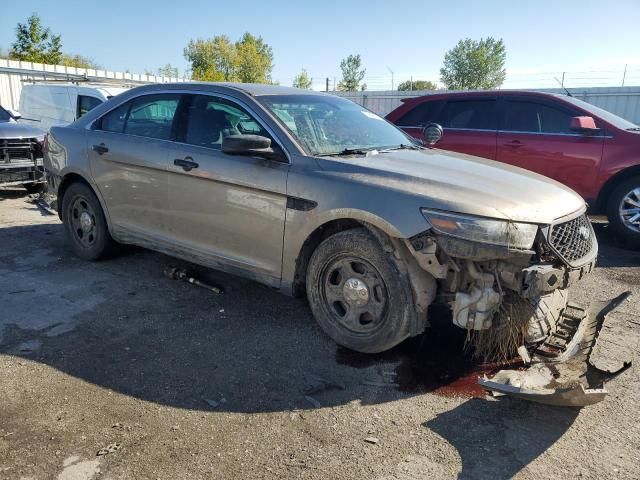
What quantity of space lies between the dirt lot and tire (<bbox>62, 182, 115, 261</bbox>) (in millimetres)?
951

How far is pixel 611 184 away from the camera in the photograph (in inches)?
265

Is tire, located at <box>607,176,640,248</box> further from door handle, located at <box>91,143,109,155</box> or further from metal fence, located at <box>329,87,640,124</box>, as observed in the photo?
metal fence, located at <box>329,87,640,124</box>

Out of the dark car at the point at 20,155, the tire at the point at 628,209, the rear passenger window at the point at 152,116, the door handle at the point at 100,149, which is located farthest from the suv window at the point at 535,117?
the dark car at the point at 20,155

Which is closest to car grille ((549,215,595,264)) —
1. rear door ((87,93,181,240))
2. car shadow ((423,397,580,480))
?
car shadow ((423,397,580,480))

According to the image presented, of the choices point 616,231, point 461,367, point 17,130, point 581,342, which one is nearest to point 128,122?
point 461,367

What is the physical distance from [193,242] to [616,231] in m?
5.37

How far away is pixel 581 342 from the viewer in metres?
3.40

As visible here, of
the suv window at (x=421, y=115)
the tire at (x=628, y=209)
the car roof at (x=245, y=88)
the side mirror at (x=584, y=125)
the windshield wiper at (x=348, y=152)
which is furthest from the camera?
the suv window at (x=421, y=115)

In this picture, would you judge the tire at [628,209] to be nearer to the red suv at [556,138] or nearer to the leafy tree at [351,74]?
the red suv at [556,138]

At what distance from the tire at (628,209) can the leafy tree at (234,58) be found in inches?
1620

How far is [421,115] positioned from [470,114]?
770 millimetres

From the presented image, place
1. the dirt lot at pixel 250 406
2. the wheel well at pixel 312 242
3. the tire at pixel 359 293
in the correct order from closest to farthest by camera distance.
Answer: the dirt lot at pixel 250 406
the tire at pixel 359 293
the wheel well at pixel 312 242

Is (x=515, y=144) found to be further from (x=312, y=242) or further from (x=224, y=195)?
(x=224, y=195)

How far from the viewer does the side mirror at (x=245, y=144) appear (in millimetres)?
3680
